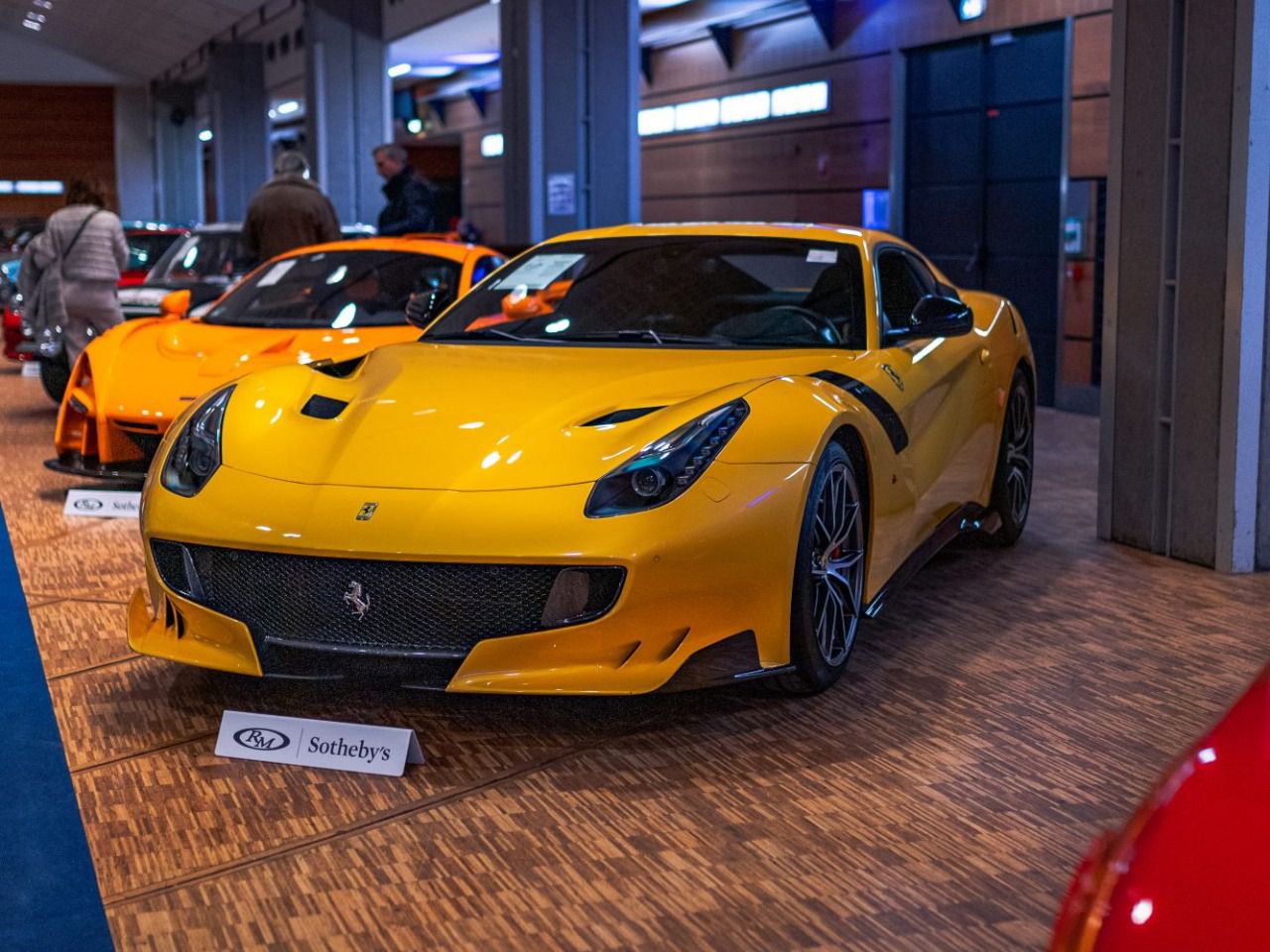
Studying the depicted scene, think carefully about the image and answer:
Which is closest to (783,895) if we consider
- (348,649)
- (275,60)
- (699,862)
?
(699,862)

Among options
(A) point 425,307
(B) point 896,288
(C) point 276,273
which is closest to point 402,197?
(C) point 276,273

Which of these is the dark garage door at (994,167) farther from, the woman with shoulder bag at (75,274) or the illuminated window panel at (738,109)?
the woman with shoulder bag at (75,274)

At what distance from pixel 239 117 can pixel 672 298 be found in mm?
26030

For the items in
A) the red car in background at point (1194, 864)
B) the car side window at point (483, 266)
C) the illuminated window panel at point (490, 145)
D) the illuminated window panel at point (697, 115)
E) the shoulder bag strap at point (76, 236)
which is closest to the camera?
the red car in background at point (1194, 864)

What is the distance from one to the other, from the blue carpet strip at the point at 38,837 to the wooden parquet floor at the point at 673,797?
0.05 m

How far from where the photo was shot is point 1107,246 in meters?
5.96

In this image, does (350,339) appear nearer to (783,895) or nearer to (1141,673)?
(1141,673)

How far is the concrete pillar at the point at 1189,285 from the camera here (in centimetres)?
533

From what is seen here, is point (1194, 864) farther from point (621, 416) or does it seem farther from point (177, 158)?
point (177, 158)

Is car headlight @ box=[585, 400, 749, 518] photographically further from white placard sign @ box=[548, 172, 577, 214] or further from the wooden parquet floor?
white placard sign @ box=[548, 172, 577, 214]

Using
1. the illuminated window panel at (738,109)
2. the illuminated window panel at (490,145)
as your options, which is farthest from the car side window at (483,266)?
the illuminated window panel at (490,145)

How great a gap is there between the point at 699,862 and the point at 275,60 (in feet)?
87.9

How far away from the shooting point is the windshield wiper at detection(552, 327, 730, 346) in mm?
4492

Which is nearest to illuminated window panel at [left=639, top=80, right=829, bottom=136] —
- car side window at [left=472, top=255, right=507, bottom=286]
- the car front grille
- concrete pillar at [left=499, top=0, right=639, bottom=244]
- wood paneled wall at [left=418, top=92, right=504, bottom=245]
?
concrete pillar at [left=499, top=0, right=639, bottom=244]
